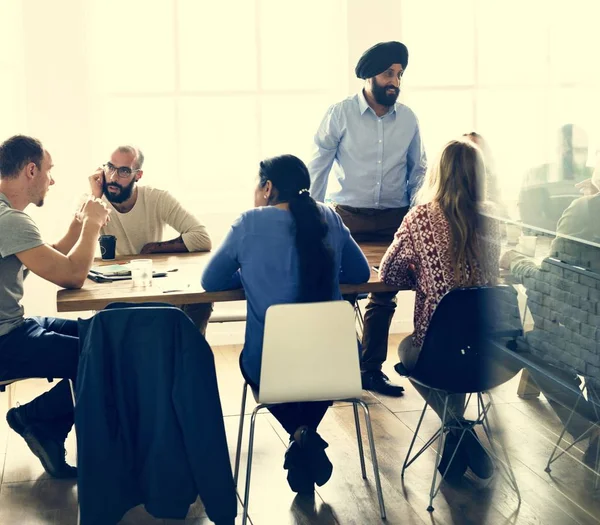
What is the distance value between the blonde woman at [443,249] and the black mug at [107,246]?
1.17 m

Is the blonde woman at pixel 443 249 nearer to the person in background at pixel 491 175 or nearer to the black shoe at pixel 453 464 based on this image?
the black shoe at pixel 453 464

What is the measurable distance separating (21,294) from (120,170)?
1124mm

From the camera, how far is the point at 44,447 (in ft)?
10.8

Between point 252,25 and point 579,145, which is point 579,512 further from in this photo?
point 252,25

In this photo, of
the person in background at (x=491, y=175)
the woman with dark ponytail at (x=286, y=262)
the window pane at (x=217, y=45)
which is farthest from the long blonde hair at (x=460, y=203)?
the window pane at (x=217, y=45)

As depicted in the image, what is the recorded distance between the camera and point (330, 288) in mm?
2957

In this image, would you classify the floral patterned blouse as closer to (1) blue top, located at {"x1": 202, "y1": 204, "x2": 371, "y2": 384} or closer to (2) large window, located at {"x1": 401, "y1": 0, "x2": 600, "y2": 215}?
(1) blue top, located at {"x1": 202, "y1": 204, "x2": 371, "y2": 384}

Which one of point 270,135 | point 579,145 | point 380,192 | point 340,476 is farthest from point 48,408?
point 270,135

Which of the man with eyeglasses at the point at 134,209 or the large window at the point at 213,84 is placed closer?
the man with eyeglasses at the point at 134,209

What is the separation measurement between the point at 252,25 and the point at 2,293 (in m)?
2.97

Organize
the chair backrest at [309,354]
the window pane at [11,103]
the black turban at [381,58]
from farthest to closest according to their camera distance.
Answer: the window pane at [11,103] → the black turban at [381,58] → the chair backrest at [309,354]

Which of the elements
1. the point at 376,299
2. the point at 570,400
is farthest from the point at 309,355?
the point at 376,299

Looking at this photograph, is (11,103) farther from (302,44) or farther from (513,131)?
(513,131)

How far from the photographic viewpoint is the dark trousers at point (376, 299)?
4301 mm
